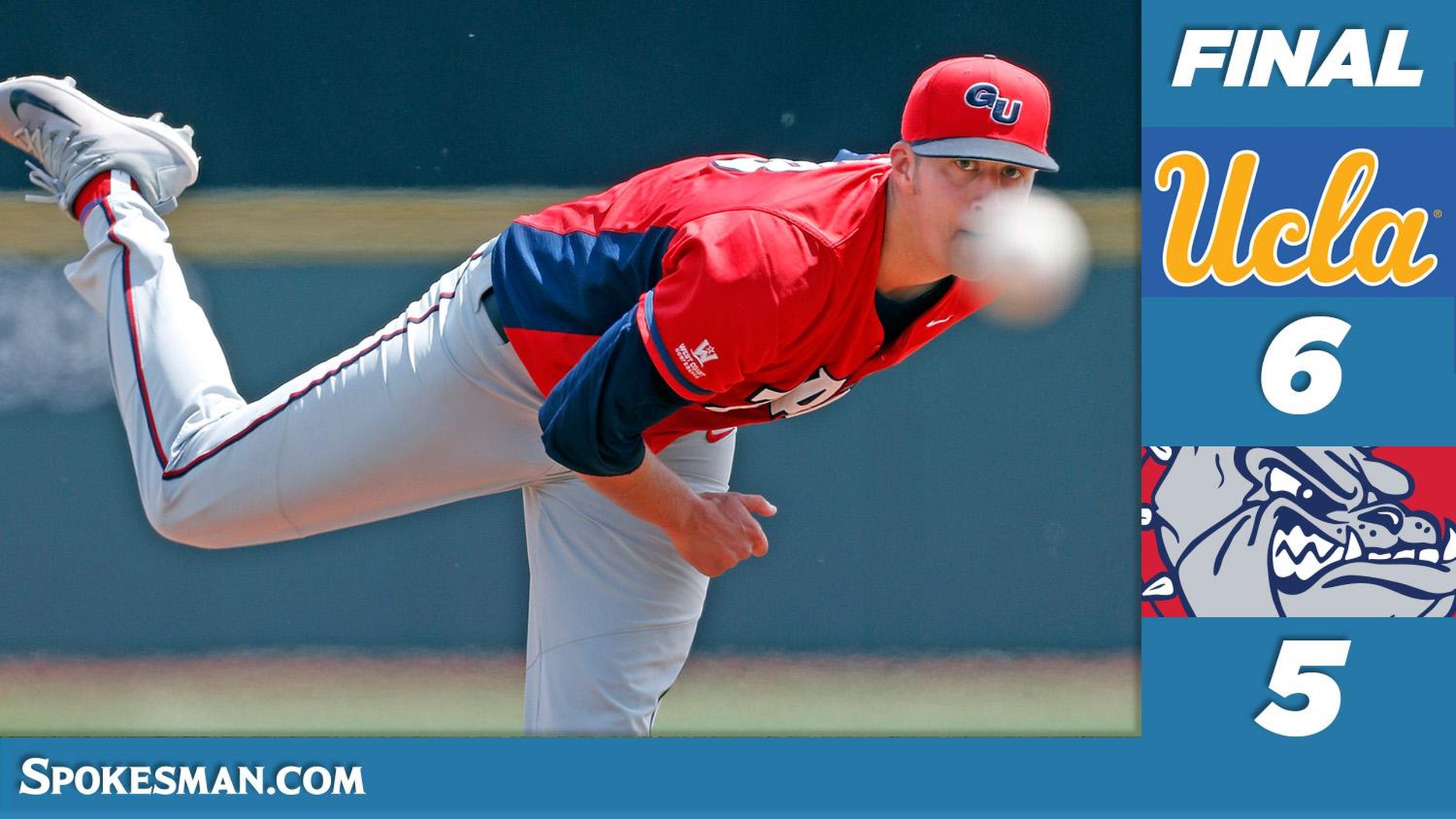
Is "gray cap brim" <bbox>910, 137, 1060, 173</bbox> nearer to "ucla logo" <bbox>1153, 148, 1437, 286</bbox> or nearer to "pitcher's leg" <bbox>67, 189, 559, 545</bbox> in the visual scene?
"pitcher's leg" <bbox>67, 189, 559, 545</bbox>

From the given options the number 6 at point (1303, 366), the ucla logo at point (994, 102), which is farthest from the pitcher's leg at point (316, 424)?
the number 6 at point (1303, 366)

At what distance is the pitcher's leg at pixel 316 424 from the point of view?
205 cm

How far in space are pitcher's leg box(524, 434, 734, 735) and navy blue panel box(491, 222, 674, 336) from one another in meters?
0.30

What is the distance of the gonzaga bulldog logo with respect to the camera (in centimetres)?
248

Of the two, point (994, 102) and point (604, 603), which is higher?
point (994, 102)

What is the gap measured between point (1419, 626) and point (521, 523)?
1.30 metres

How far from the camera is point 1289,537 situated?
98.9 inches

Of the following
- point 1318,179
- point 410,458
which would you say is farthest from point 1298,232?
point 410,458

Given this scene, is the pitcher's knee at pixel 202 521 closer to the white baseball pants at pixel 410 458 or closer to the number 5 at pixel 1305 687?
the white baseball pants at pixel 410 458

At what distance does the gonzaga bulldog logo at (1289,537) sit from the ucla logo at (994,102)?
85 cm

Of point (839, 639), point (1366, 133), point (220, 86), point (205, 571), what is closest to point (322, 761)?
point (205, 571)

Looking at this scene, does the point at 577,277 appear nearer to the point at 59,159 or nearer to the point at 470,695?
the point at 59,159

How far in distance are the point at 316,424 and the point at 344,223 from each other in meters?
0.66

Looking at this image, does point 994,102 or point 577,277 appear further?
point 577,277
